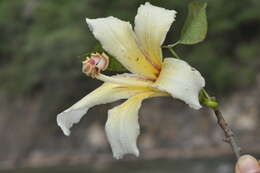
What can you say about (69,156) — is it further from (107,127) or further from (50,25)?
(107,127)

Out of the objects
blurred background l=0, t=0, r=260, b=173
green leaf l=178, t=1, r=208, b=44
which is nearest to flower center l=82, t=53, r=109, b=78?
green leaf l=178, t=1, r=208, b=44

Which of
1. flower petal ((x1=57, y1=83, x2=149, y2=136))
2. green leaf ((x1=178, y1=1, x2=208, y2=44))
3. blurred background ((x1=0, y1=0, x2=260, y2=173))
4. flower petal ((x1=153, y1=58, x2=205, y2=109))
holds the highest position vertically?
green leaf ((x1=178, y1=1, x2=208, y2=44))

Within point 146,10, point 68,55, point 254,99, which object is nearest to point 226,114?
point 254,99

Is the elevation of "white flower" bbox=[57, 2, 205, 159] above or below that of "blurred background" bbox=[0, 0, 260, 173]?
above

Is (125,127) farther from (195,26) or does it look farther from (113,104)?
(113,104)

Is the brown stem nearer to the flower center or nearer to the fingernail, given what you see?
the fingernail

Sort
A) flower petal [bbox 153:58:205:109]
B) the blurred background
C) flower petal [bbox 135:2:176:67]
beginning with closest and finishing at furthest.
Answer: flower petal [bbox 153:58:205:109] < flower petal [bbox 135:2:176:67] < the blurred background
